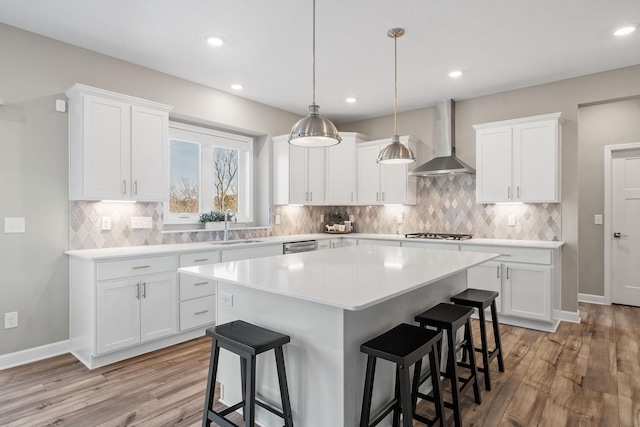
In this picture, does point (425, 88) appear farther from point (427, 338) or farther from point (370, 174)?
point (427, 338)

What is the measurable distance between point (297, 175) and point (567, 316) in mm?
3738

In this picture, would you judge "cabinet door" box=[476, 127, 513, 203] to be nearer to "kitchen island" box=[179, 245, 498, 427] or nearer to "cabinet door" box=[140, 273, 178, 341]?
"kitchen island" box=[179, 245, 498, 427]

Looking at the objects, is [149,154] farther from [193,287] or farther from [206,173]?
[193,287]

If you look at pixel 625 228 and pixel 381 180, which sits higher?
pixel 381 180

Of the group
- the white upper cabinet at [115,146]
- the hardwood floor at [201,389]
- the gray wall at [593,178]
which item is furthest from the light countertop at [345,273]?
the gray wall at [593,178]

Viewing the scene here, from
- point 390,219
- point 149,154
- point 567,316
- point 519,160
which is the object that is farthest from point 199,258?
point 567,316

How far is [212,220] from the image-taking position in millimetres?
4480

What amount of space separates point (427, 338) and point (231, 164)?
155 inches

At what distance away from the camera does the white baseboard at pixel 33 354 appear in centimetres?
294

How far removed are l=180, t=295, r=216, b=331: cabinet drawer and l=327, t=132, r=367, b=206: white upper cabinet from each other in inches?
99.5

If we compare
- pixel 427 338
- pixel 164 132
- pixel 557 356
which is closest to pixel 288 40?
pixel 164 132

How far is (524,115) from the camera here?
4.45 m

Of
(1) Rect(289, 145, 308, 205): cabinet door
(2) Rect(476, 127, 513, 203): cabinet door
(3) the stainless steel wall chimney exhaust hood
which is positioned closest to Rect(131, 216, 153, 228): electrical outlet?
(1) Rect(289, 145, 308, 205): cabinet door

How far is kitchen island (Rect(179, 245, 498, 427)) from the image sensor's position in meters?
1.74
